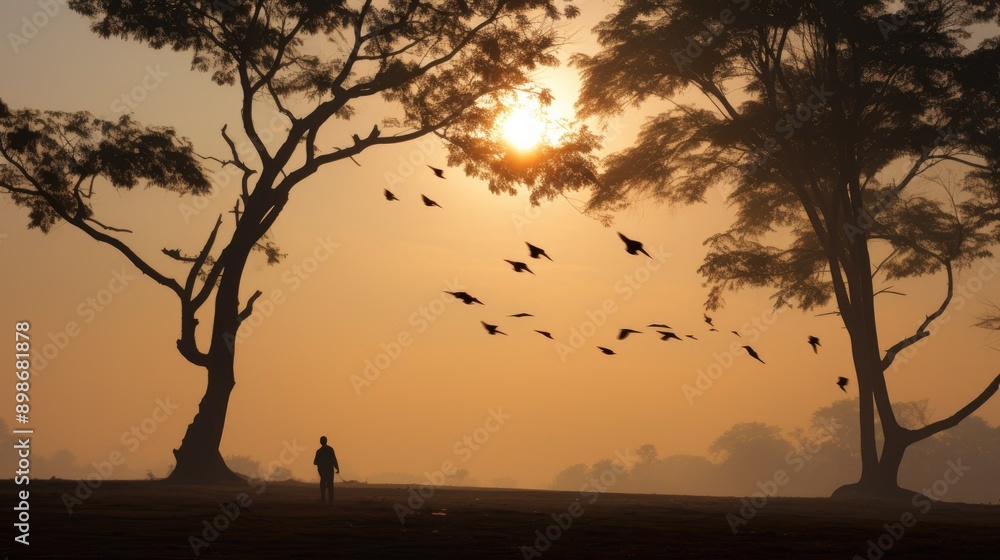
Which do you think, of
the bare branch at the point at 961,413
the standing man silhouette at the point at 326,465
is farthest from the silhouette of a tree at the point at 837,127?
the standing man silhouette at the point at 326,465

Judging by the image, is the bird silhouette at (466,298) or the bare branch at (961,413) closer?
the bird silhouette at (466,298)

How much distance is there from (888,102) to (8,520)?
25263mm

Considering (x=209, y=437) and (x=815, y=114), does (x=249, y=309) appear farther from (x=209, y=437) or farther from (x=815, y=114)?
(x=815, y=114)

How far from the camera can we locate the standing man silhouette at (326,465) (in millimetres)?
20297

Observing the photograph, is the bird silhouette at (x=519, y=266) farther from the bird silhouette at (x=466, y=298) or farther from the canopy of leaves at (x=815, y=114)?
the canopy of leaves at (x=815, y=114)

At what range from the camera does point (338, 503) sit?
66.1ft

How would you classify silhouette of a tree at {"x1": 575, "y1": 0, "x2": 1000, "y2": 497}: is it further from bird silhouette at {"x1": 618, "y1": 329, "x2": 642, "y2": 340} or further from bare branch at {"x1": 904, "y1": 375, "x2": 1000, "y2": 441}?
bird silhouette at {"x1": 618, "y1": 329, "x2": 642, "y2": 340}

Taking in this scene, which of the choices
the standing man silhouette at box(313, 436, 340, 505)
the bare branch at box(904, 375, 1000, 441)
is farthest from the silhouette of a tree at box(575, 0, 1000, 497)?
the standing man silhouette at box(313, 436, 340, 505)

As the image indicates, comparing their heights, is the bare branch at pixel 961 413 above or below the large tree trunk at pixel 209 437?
above

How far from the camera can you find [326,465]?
67.4 ft

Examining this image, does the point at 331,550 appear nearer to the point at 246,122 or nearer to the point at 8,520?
the point at 8,520

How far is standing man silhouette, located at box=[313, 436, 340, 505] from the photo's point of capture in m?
20.3

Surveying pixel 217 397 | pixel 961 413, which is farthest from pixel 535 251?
pixel 961 413

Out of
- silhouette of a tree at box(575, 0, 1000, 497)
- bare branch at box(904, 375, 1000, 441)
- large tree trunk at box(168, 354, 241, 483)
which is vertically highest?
silhouette of a tree at box(575, 0, 1000, 497)
